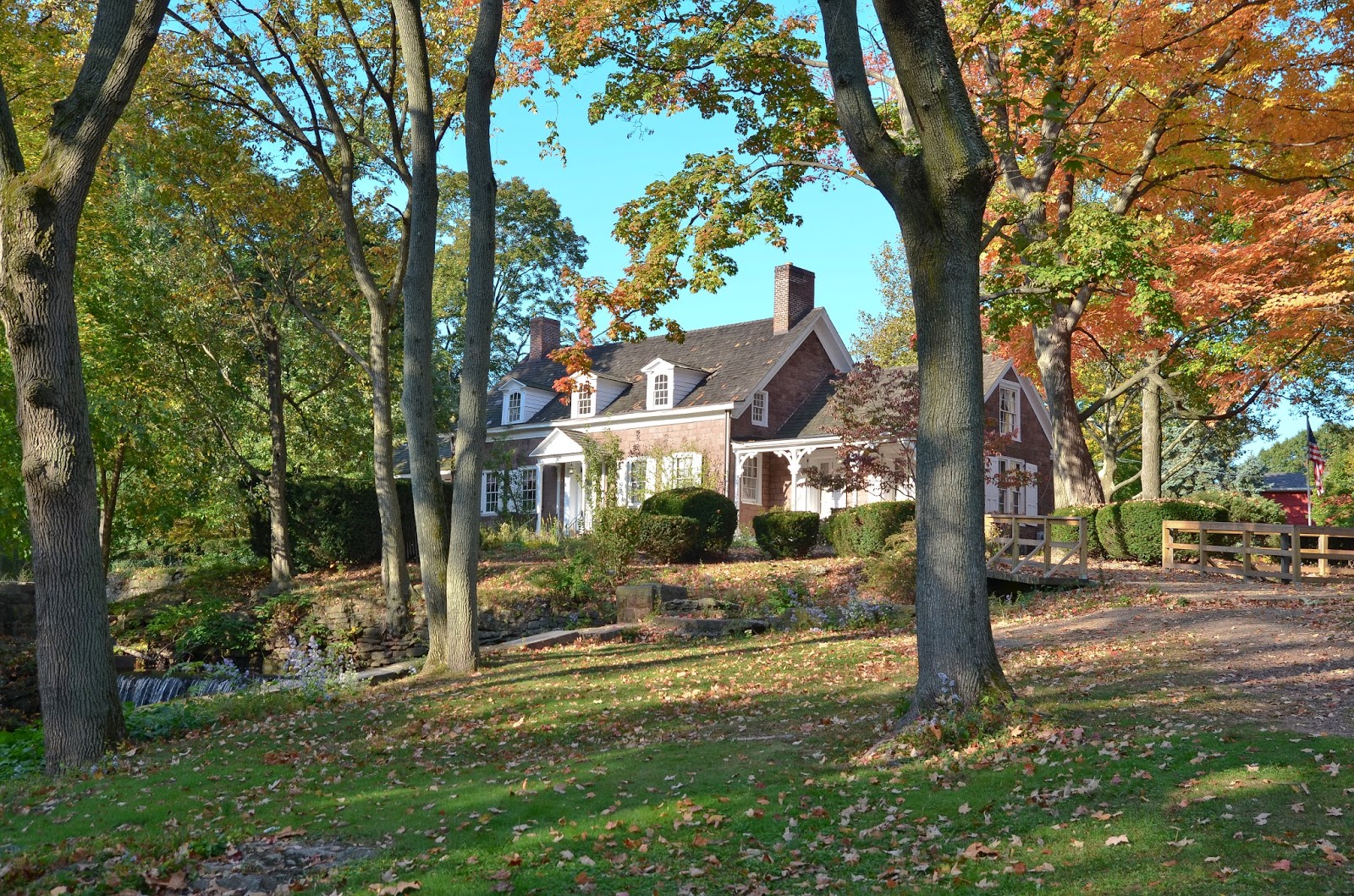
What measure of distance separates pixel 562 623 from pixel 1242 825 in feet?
45.8

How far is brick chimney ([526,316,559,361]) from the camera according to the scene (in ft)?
129

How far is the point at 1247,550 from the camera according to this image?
16484 mm

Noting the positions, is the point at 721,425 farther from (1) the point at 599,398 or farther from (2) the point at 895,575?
(2) the point at 895,575

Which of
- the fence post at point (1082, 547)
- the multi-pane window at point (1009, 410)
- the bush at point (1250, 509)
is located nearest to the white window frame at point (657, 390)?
the multi-pane window at point (1009, 410)

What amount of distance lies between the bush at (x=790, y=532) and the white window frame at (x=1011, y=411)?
9394 millimetres

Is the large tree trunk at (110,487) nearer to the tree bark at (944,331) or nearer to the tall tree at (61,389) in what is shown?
the tall tree at (61,389)

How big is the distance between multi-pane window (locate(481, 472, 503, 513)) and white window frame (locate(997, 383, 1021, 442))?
16360 mm

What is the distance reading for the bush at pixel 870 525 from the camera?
20.3 m

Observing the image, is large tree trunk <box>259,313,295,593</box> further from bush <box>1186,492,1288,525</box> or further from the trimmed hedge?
bush <box>1186,492,1288,525</box>

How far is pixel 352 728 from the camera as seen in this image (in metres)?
9.47

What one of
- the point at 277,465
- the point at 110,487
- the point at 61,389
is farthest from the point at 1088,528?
the point at 110,487

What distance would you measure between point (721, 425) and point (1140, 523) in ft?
42.5

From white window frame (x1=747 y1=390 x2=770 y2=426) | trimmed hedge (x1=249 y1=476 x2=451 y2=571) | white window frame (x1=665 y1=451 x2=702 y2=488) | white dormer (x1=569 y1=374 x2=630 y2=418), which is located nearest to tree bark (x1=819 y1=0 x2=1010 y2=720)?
trimmed hedge (x1=249 y1=476 x2=451 y2=571)

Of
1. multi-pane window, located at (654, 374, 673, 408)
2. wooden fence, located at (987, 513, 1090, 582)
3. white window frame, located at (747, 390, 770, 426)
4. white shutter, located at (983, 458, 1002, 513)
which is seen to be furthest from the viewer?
multi-pane window, located at (654, 374, 673, 408)
